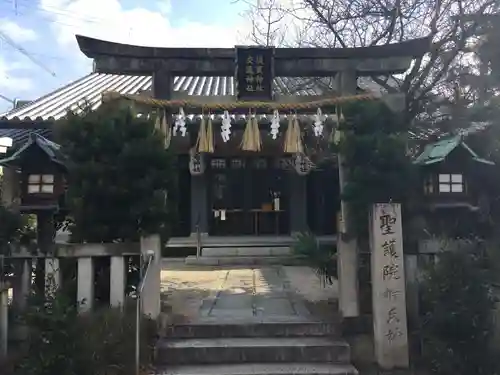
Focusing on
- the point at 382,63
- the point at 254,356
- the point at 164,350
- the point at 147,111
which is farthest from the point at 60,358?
the point at 382,63

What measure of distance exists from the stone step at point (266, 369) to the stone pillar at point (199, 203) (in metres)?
9.68

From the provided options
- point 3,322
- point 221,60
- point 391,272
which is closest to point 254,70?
point 221,60

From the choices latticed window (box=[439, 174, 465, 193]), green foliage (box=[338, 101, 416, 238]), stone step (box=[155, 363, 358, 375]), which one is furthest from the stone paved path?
latticed window (box=[439, 174, 465, 193])

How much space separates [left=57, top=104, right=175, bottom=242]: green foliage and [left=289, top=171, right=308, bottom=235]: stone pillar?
9755 mm

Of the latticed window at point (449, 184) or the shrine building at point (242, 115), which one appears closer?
the latticed window at point (449, 184)

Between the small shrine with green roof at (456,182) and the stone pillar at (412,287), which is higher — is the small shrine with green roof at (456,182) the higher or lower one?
the higher one

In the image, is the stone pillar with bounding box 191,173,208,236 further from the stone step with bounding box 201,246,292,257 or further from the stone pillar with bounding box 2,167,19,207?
the stone pillar with bounding box 2,167,19,207

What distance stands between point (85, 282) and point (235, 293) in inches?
139

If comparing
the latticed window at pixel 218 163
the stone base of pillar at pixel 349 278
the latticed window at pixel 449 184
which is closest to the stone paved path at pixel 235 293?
the stone base of pillar at pixel 349 278

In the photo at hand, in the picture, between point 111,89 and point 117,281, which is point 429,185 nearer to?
point 117,281

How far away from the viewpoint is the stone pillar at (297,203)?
15.4 meters

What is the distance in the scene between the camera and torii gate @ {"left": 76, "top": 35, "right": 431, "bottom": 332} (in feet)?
25.4

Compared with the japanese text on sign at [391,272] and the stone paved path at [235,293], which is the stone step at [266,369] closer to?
the japanese text on sign at [391,272]

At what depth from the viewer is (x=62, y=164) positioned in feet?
18.9
